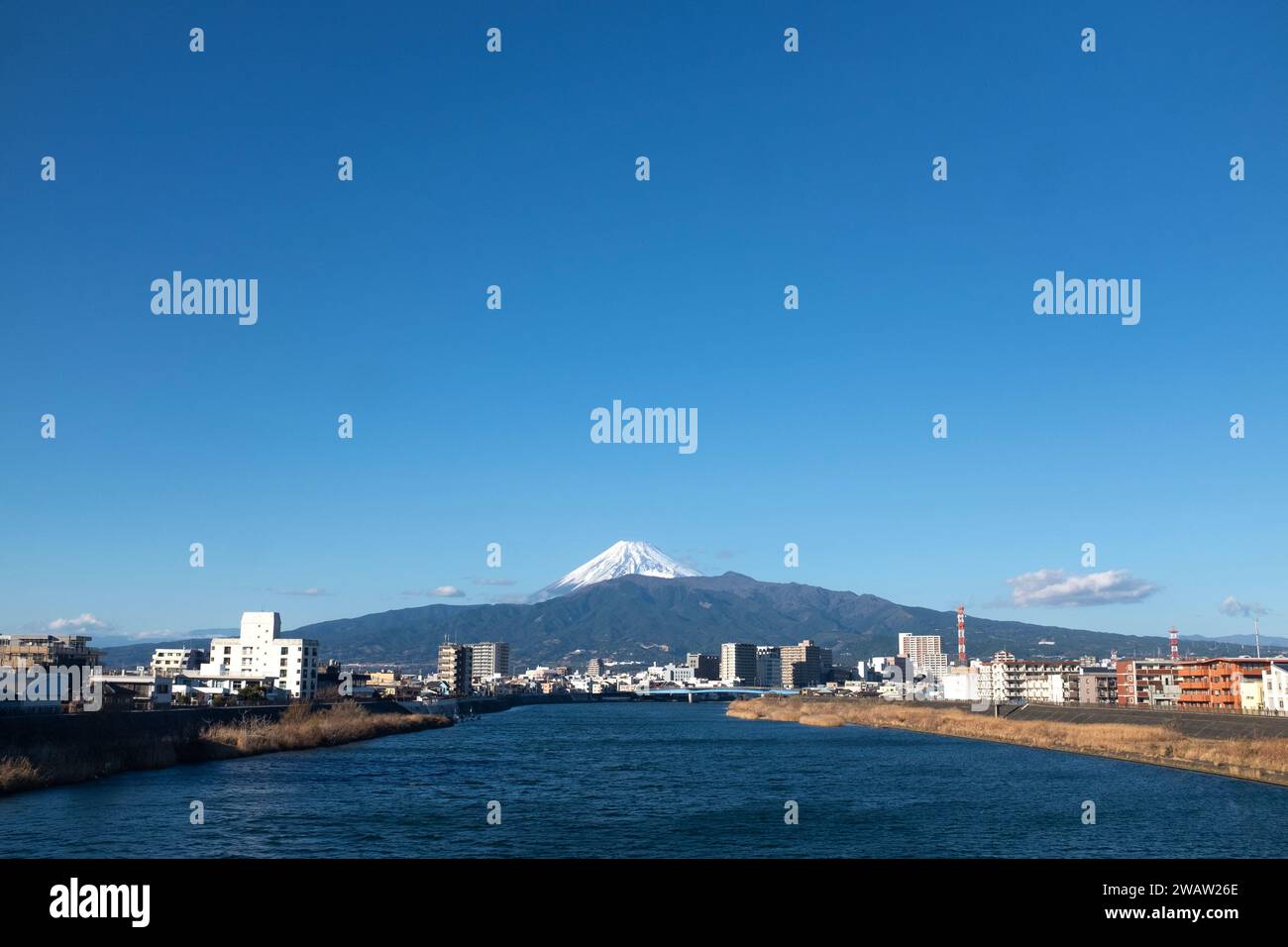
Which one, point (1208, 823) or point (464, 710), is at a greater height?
point (1208, 823)

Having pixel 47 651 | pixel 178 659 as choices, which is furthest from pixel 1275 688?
pixel 178 659

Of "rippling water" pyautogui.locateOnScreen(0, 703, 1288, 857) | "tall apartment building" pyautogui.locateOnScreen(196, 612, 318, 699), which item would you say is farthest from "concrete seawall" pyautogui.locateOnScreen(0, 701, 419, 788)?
"tall apartment building" pyautogui.locateOnScreen(196, 612, 318, 699)

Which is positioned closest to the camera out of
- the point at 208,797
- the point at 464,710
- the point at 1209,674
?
the point at 208,797

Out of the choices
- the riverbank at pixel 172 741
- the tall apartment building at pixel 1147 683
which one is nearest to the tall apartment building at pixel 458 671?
the riverbank at pixel 172 741

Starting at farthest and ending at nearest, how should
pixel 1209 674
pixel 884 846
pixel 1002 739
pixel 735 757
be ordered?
pixel 1209 674, pixel 1002 739, pixel 735 757, pixel 884 846
